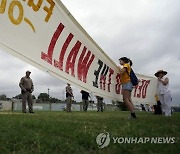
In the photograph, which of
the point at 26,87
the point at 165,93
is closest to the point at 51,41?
the point at 165,93

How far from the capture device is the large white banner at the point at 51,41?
10.8ft

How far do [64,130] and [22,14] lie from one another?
2390 mm

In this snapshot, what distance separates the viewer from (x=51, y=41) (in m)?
3.75

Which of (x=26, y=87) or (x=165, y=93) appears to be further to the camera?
(x=26, y=87)

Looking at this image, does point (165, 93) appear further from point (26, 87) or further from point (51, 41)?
point (51, 41)


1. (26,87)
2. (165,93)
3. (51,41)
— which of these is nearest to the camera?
(51,41)

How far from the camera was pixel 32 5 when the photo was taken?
3484mm

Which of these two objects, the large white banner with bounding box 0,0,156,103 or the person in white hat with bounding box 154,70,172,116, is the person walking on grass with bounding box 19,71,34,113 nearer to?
the person in white hat with bounding box 154,70,172,116

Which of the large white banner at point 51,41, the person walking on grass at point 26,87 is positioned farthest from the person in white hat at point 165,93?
the large white banner at point 51,41

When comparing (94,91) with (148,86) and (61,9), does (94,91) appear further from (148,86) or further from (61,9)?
(148,86)

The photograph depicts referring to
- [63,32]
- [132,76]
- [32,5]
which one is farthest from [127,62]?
[32,5]

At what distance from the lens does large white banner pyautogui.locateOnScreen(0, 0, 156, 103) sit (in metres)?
3.29

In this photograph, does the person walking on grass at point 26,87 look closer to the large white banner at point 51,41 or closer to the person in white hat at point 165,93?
the person in white hat at point 165,93

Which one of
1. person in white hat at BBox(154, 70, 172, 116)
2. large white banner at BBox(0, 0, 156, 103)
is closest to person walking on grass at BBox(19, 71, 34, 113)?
person in white hat at BBox(154, 70, 172, 116)
